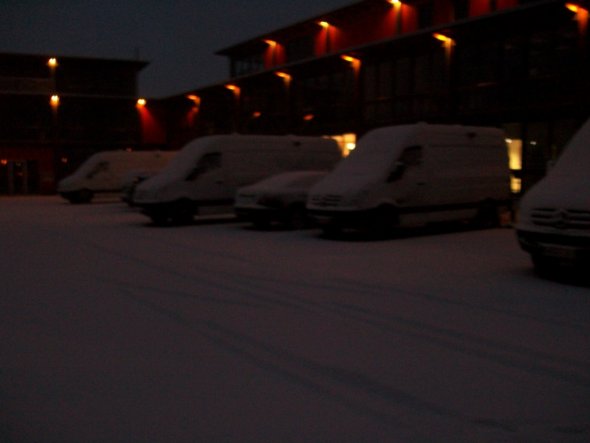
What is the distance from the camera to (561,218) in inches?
324

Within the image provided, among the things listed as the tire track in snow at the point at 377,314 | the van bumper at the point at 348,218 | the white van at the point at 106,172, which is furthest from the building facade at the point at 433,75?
the tire track in snow at the point at 377,314

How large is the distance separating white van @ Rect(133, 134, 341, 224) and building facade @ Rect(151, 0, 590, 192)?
250 inches

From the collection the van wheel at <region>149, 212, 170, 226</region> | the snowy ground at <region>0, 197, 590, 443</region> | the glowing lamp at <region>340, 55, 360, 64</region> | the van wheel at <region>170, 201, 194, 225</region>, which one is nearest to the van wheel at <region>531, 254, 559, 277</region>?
the snowy ground at <region>0, 197, 590, 443</region>

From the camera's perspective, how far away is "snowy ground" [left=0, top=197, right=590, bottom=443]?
3.85 meters

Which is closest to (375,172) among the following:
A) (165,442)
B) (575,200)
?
(575,200)

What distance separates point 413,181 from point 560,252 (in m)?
5.67

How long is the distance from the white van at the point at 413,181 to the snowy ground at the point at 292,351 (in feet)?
9.17

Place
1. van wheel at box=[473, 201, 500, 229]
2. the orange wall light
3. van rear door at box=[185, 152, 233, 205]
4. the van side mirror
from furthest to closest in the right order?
1. the orange wall light
2. van rear door at box=[185, 152, 233, 205]
3. van wheel at box=[473, 201, 500, 229]
4. the van side mirror

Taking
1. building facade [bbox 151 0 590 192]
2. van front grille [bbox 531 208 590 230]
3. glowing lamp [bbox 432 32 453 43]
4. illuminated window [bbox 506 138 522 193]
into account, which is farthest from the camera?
glowing lamp [bbox 432 32 453 43]

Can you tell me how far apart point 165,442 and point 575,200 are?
6409 millimetres

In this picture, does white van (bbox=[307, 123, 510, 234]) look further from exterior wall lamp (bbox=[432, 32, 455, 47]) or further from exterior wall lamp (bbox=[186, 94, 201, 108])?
exterior wall lamp (bbox=[186, 94, 201, 108])

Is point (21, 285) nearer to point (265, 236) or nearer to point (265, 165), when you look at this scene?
point (265, 236)

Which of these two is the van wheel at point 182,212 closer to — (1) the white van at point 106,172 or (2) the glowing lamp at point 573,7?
(2) the glowing lamp at point 573,7

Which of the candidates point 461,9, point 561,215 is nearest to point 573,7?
point 461,9
